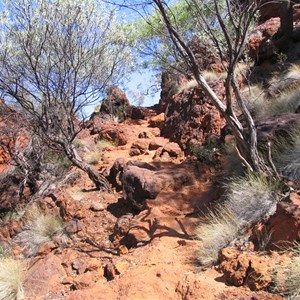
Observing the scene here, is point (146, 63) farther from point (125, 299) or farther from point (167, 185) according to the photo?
point (125, 299)

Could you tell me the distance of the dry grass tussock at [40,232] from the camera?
6995 millimetres

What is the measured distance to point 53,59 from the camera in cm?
973

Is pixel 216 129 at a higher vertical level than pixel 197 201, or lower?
higher

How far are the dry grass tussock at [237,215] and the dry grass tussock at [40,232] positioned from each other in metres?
2.85

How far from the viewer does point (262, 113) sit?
29.1 ft

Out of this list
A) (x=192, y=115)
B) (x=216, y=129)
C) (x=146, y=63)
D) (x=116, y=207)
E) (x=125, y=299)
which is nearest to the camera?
(x=125, y=299)

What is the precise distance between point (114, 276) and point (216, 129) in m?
5.57

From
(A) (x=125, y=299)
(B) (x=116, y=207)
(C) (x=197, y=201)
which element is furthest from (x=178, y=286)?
(B) (x=116, y=207)

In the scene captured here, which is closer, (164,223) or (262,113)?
(164,223)

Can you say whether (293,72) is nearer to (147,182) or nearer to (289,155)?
(289,155)

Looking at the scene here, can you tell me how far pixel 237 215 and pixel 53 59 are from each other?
6441 millimetres

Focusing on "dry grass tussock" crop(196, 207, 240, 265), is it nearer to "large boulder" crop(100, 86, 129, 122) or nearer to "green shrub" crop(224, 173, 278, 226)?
"green shrub" crop(224, 173, 278, 226)

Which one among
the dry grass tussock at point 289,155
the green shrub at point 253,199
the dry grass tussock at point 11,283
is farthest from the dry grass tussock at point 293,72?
the dry grass tussock at point 11,283

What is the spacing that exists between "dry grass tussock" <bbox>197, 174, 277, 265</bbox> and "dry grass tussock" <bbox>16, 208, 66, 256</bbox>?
112 inches
